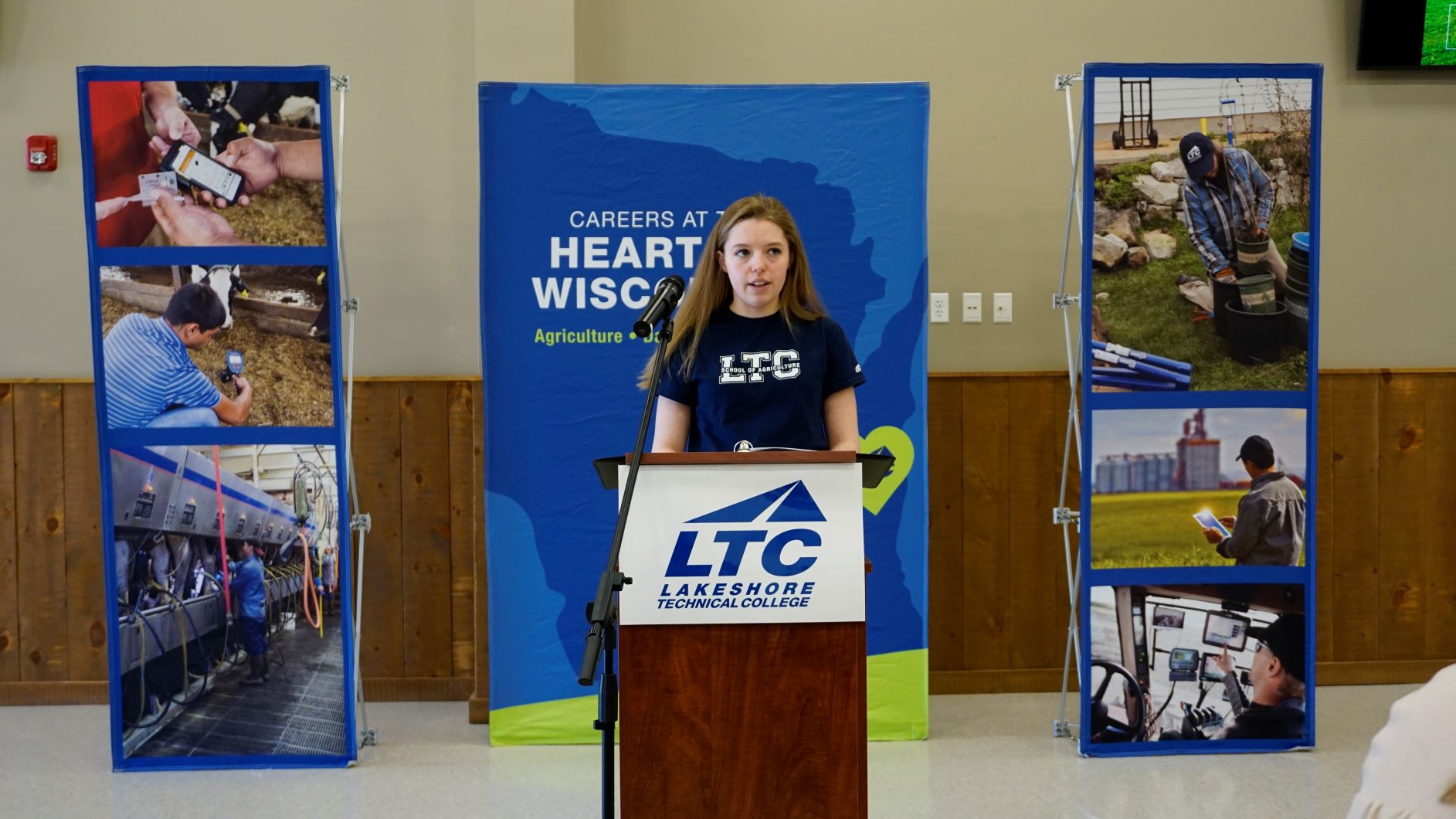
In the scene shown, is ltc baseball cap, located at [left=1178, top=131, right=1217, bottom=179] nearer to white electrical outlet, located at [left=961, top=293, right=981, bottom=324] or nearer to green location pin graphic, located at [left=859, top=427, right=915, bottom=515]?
white electrical outlet, located at [left=961, top=293, right=981, bottom=324]

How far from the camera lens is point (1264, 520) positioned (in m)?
3.65

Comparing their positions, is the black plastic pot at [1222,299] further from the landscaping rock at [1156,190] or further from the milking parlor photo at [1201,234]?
the landscaping rock at [1156,190]

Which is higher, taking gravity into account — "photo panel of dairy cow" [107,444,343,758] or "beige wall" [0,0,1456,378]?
"beige wall" [0,0,1456,378]

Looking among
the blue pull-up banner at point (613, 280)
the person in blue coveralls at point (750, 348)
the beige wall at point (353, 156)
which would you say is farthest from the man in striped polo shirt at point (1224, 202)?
the beige wall at point (353, 156)

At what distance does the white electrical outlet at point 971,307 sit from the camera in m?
4.36

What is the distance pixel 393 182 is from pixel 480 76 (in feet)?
1.78

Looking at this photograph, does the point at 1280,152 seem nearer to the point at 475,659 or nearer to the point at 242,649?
the point at 475,659

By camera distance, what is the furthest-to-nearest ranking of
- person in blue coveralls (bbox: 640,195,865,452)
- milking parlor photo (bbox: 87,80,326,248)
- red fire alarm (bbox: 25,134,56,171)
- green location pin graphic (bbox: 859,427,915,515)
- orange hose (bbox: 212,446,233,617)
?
red fire alarm (bbox: 25,134,56,171) → green location pin graphic (bbox: 859,427,915,515) → orange hose (bbox: 212,446,233,617) → milking parlor photo (bbox: 87,80,326,248) → person in blue coveralls (bbox: 640,195,865,452)

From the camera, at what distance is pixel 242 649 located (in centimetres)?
354

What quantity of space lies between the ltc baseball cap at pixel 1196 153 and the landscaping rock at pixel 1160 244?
19cm

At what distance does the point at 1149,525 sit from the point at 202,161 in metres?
2.96

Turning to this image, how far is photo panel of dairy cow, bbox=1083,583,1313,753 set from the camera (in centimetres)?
363

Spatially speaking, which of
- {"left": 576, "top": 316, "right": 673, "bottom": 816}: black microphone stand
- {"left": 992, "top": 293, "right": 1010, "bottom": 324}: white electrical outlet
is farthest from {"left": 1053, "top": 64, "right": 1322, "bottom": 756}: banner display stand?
{"left": 576, "top": 316, "right": 673, "bottom": 816}: black microphone stand

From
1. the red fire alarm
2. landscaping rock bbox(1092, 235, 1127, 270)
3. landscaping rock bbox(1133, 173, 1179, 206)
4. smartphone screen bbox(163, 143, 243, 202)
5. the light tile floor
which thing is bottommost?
the light tile floor
